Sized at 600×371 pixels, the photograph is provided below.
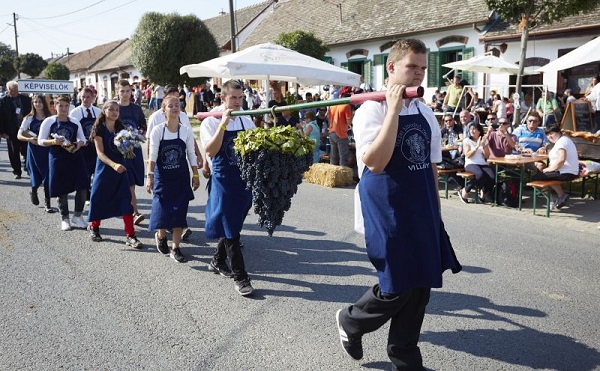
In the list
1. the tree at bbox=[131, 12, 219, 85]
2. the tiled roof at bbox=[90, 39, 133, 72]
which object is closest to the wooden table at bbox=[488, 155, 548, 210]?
the tree at bbox=[131, 12, 219, 85]

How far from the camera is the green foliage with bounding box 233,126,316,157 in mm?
4062

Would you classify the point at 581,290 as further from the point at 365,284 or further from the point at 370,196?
the point at 370,196

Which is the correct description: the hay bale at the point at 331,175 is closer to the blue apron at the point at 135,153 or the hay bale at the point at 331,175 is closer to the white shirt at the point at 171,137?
the blue apron at the point at 135,153

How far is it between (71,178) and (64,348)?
4318 mm

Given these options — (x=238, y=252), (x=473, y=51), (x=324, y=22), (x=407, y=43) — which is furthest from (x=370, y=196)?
(x=324, y=22)

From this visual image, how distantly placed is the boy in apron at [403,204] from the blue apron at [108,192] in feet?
13.6

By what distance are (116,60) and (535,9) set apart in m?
48.8

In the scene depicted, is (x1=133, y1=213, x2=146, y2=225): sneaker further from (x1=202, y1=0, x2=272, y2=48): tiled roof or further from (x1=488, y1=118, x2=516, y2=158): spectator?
(x1=202, y1=0, x2=272, y2=48): tiled roof

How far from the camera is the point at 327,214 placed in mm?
8688

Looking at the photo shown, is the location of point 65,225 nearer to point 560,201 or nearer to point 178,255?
point 178,255

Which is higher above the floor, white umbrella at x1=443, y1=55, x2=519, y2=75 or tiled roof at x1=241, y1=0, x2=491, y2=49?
tiled roof at x1=241, y1=0, x2=491, y2=49

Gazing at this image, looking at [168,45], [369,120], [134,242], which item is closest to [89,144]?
[134,242]

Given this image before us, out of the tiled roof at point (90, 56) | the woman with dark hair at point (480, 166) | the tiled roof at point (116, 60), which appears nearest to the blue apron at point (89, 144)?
the woman with dark hair at point (480, 166)

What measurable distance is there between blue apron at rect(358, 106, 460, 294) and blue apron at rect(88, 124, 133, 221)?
13.9 feet
